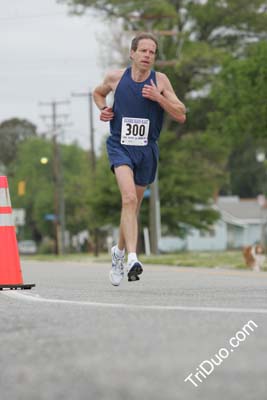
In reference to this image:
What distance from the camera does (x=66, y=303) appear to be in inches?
337

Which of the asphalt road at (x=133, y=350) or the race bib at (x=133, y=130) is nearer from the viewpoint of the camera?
the asphalt road at (x=133, y=350)

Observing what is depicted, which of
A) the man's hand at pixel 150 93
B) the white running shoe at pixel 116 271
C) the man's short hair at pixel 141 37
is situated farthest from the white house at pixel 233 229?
the man's hand at pixel 150 93

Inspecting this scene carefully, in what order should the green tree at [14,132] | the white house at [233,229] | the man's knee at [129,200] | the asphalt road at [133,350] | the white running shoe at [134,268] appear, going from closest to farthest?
the asphalt road at [133,350] < the white running shoe at [134,268] < the man's knee at [129,200] < the white house at [233,229] < the green tree at [14,132]

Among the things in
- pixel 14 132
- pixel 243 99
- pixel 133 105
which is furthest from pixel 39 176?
pixel 133 105

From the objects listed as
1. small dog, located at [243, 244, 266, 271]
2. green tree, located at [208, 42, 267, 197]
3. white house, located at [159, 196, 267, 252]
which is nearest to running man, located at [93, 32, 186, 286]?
small dog, located at [243, 244, 266, 271]

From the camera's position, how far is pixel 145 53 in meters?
11.7

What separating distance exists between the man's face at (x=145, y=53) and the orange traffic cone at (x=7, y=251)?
170cm

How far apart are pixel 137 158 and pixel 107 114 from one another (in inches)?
19.5

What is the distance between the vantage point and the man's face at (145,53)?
11688 mm

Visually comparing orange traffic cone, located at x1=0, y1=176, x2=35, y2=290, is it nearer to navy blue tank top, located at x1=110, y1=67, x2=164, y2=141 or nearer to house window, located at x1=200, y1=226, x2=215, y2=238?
navy blue tank top, located at x1=110, y1=67, x2=164, y2=141

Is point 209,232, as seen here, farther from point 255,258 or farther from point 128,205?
point 128,205

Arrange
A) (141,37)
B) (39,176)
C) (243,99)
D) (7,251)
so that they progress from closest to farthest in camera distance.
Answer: (7,251), (141,37), (243,99), (39,176)

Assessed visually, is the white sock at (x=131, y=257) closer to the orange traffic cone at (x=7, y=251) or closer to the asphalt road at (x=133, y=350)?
the orange traffic cone at (x=7, y=251)

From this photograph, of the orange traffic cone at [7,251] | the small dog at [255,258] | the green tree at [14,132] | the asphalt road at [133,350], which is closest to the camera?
→ the asphalt road at [133,350]
